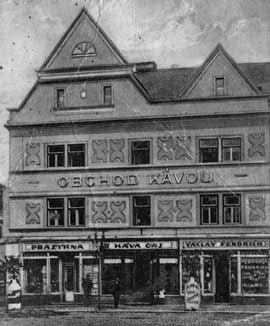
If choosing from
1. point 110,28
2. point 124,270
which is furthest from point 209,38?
point 124,270

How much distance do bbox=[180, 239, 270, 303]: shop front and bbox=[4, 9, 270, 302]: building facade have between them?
29mm

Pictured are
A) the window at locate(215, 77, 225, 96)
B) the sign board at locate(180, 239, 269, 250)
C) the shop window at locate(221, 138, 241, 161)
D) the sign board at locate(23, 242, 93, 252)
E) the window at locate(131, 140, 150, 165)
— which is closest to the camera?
the sign board at locate(180, 239, 269, 250)

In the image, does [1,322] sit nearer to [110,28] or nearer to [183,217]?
[183,217]

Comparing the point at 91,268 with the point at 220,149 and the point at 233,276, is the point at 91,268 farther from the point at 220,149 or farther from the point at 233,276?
the point at 220,149

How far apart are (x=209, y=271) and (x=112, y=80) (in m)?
5.85

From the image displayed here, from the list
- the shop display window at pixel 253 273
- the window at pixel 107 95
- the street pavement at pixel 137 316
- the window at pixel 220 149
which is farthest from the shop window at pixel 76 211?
the shop display window at pixel 253 273

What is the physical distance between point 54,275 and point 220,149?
579 centimetres

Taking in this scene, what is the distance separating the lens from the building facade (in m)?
22.9

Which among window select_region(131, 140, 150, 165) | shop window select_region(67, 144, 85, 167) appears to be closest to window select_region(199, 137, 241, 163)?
window select_region(131, 140, 150, 165)

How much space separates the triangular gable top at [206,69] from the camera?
70.4ft

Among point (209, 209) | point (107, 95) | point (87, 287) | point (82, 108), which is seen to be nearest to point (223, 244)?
point (209, 209)

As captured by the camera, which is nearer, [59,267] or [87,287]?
[87,287]

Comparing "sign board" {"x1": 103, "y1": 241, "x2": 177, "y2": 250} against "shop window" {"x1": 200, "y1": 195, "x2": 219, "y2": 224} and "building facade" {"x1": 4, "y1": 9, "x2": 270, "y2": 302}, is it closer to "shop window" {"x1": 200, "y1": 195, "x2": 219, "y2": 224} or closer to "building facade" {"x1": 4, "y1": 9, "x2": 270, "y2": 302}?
"building facade" {"x1": 4, "y1": 9, "x2": 270, "y2": 302}

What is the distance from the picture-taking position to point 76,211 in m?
24.1
